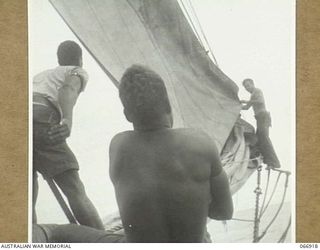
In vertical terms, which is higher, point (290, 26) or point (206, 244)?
point (290, 26)

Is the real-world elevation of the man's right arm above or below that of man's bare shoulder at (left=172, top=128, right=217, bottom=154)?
below

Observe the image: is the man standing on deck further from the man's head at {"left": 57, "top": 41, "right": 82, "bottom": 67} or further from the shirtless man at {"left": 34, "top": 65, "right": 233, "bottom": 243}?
the man's head at {"left": 57, "top": 41, "right": 82, "bottom": 67}

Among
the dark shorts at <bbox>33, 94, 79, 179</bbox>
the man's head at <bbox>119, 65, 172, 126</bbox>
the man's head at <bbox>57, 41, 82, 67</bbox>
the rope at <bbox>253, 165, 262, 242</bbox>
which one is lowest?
the rope at <bbox>253, 165, 262, 242</bbox>

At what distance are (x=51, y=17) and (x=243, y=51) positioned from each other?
1.95 feet

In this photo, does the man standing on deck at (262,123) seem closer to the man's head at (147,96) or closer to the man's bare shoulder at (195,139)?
the man's bare shoulder at (195,139)

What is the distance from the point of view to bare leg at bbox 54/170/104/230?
179 cm

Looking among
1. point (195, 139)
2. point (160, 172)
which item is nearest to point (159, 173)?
point (160, 172)

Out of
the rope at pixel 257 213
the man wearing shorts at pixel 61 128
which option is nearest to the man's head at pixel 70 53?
the man wearing shorts at pixel 61 128

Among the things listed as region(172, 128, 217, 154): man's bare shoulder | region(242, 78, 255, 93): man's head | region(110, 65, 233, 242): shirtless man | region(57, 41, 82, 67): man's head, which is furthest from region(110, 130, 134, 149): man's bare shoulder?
region(242, 78, 255, 93): man's head

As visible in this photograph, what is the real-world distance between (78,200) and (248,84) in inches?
24.7

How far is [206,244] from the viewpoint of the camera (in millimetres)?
1790
